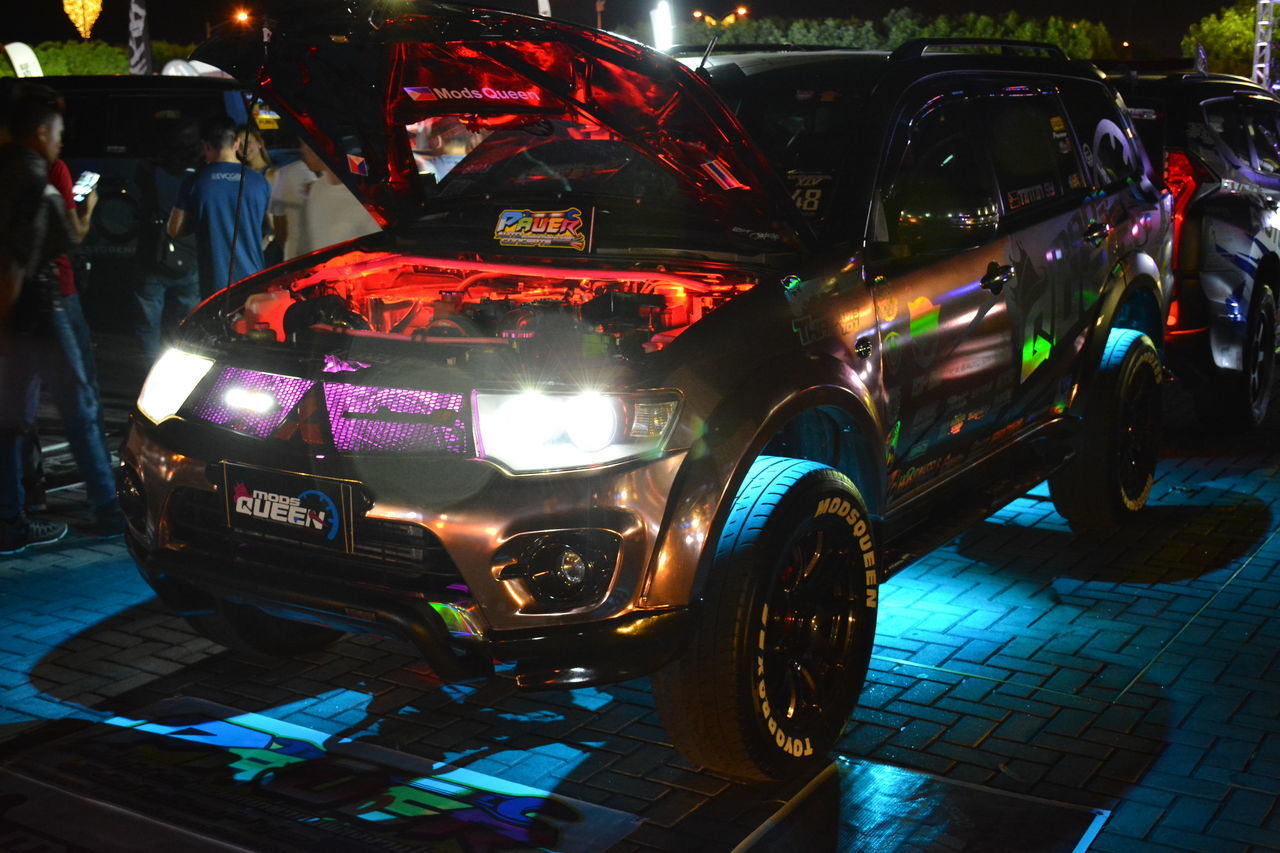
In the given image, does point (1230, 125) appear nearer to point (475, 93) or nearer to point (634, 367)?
point (475, 93)

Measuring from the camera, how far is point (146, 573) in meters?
3.91

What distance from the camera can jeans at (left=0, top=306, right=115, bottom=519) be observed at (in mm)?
5883

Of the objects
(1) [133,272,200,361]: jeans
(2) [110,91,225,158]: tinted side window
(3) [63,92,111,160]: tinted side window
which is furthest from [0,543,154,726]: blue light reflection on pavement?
(3) [63,92,111,160]: tinted side window

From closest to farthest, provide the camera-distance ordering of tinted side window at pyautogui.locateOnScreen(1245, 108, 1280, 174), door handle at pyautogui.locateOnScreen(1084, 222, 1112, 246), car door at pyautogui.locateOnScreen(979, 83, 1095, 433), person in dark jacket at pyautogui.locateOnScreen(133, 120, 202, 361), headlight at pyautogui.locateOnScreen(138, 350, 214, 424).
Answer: headlight at pyautogui.locateOnScreen(138, 350, 214, 424), car door at pyautogui.locateOnScreen(979, 83, 1095, 433), door handle at pyautogui.locateOnScreen(1084, 222, 1112, 246), tinted side window at pyautogui.locateOnScreen(1245, 108, 1280, 174), person in dark jacket at pyautogui.locateOnScreen(133, 120, 202, 361)

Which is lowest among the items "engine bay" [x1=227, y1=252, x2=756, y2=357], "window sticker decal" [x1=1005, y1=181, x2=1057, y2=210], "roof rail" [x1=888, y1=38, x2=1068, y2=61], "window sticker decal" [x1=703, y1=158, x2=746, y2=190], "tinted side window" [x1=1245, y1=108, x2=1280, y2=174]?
"engine bay" [x1=227, y1=252, x2=756, y2=357]

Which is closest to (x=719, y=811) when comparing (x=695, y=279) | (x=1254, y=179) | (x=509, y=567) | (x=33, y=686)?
(x=509, y=567)

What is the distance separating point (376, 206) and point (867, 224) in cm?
182

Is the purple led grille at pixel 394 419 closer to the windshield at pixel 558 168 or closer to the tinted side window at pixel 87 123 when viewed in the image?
the windshield at pixel 558 168

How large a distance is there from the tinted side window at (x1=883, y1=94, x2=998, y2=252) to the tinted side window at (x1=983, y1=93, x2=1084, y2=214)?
14 cm

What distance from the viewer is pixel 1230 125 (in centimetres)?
789

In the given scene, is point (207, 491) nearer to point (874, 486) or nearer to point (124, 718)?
point (124, 718)

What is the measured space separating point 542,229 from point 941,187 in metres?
1.27

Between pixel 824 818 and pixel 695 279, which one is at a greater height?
pixel 695 279

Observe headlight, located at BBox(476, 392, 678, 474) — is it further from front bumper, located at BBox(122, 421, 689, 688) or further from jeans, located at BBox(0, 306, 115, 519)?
jeans, located at BBox(0, 306, 115, 519)
